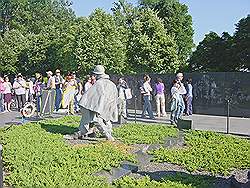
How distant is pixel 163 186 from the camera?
7051 millimetres

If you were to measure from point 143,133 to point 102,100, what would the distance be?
7.76 ft

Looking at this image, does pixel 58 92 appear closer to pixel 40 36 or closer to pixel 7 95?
pixel 7 95

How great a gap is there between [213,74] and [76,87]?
6482mm

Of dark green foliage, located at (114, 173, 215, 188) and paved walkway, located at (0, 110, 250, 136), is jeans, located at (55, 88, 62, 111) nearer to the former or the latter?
paved walkway, located at (0, 110, 250, 136)

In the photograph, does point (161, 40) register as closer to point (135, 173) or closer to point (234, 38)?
point (234, 38)

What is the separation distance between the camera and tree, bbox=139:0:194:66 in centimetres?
4838

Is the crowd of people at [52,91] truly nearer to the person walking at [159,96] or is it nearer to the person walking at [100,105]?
the person walking at [159,96]

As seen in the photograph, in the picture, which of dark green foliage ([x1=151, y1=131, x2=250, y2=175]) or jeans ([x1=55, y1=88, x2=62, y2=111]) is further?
jeans ([x1=55, y1=88, x2=62, y2=111])

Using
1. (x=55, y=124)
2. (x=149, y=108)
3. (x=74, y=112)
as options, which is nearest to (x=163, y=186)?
(x=55, y=124)

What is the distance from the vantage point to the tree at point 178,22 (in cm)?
4838

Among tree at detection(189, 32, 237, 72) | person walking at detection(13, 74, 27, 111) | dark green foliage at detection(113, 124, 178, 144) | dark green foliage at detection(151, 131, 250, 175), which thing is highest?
tree at detection(189, 32, 237, 72)

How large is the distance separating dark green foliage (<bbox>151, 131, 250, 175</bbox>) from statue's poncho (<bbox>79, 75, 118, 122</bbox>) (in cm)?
158

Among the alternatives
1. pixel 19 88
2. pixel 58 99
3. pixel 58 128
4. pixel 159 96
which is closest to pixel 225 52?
pixel 159 96

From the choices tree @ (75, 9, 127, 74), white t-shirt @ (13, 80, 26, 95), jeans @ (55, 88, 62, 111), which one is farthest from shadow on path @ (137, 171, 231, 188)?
tree @ (75, 9, 127, 74)
